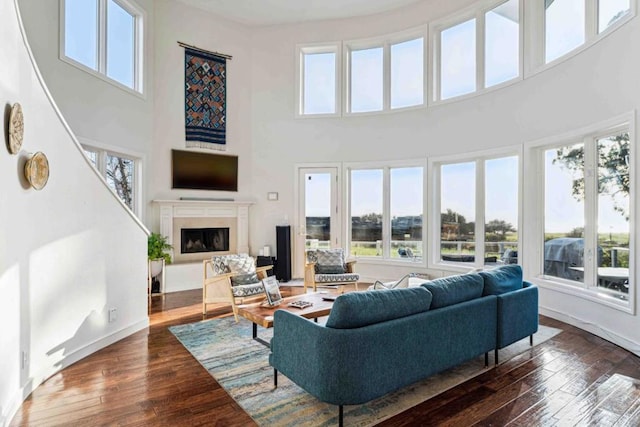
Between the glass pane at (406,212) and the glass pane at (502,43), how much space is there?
76.5 inches

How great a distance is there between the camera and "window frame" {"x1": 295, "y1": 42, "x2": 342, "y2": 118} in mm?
7156

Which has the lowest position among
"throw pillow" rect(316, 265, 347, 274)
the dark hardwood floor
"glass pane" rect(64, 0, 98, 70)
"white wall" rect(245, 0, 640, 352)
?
the dark hardwood floor

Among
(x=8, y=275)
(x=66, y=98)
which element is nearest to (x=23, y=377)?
(x=8, y=275)

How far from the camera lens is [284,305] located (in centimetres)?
366

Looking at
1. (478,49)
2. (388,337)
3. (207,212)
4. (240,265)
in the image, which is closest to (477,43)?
(478,49)

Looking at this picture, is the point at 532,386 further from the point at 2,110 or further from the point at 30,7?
the point at 30,7

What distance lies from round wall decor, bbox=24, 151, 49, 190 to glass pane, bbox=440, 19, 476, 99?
577 cm

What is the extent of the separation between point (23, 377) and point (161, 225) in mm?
3958

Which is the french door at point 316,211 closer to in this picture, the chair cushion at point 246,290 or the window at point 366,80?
the window at point 366,80

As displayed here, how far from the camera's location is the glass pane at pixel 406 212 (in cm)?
663

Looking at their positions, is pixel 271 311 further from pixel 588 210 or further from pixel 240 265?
pixel 588 210

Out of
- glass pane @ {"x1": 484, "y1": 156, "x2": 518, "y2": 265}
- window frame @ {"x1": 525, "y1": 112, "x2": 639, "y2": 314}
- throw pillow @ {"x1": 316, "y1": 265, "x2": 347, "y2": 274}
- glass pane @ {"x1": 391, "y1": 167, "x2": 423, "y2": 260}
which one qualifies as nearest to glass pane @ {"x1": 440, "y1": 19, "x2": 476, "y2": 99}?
glass pane @ {"x1": 484, "y1": 156, "x2": 518, "y2": 265}

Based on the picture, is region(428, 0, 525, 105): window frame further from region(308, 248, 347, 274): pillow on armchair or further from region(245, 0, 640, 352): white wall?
region(308, 248, 347, 274): pillow on armchair

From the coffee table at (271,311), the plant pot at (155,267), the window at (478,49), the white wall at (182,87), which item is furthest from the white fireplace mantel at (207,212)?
the window at (478,49)
